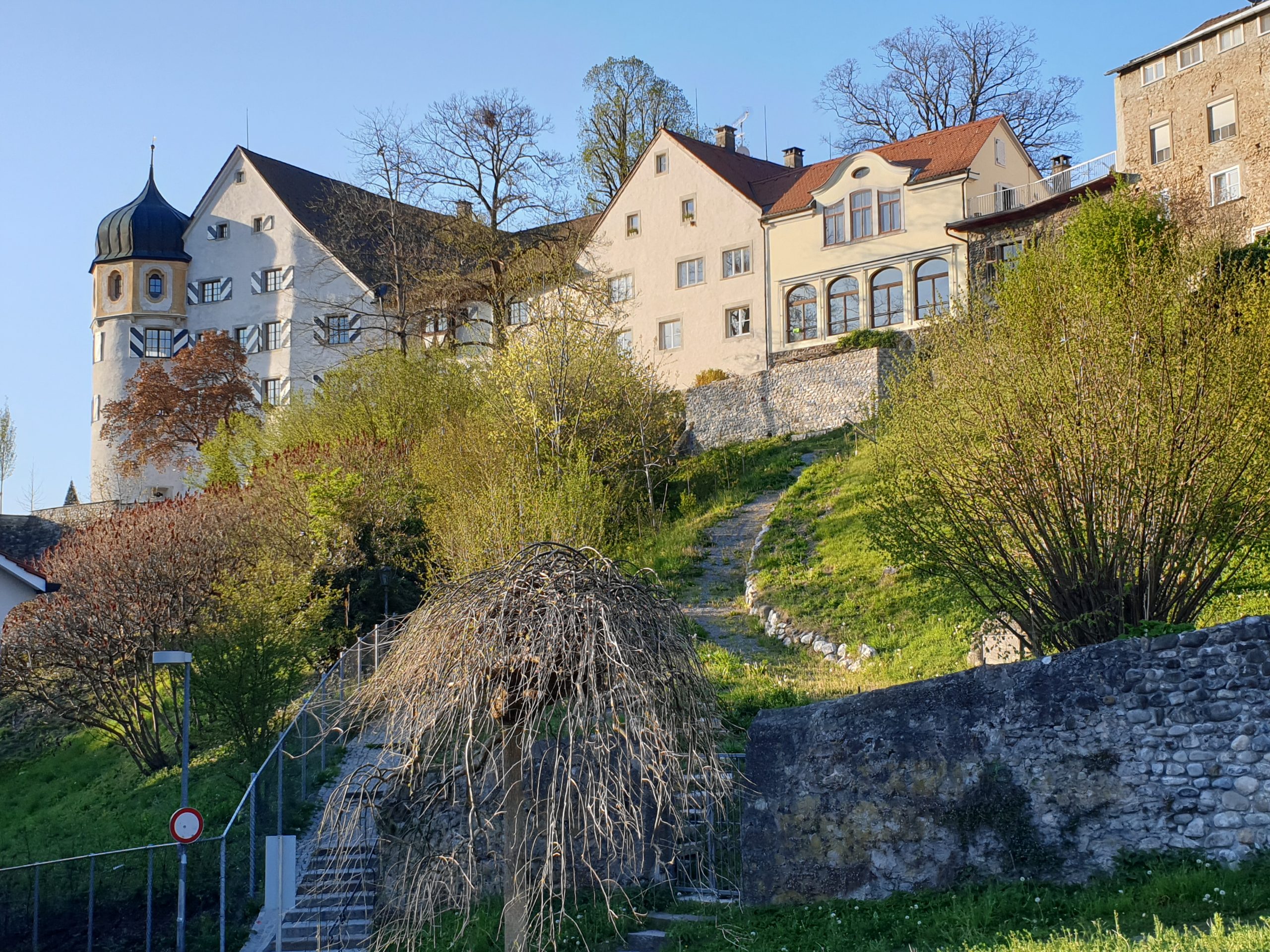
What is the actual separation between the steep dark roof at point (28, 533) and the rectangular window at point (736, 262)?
89.1ft

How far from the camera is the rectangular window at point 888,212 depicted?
40.6 meters

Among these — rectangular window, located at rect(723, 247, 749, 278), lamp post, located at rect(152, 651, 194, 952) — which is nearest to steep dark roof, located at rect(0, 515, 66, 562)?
Answer: rectangular window, located at rect(723, 247, 749, 278)

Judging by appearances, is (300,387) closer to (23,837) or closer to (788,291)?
(788,291)

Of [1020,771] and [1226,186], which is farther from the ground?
[1226,186]

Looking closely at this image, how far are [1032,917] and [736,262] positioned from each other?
34980 millimetres

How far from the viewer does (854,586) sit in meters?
26.6

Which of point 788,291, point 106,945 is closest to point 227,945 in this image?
point 106,945

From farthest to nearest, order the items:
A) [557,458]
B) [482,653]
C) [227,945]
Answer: [557,458]
[227,945]
[482,653]

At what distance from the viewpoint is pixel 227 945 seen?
15.9m

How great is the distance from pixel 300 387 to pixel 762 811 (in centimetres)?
4162

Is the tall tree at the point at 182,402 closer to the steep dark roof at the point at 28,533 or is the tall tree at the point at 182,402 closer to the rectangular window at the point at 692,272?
the steep dark roof at the point at 28,533

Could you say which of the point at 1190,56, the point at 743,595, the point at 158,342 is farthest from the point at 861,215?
the point at 158,342

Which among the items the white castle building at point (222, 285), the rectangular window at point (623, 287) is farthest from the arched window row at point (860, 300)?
the white castle building at point (222, 285)

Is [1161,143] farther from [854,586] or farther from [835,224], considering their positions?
[854,586]
